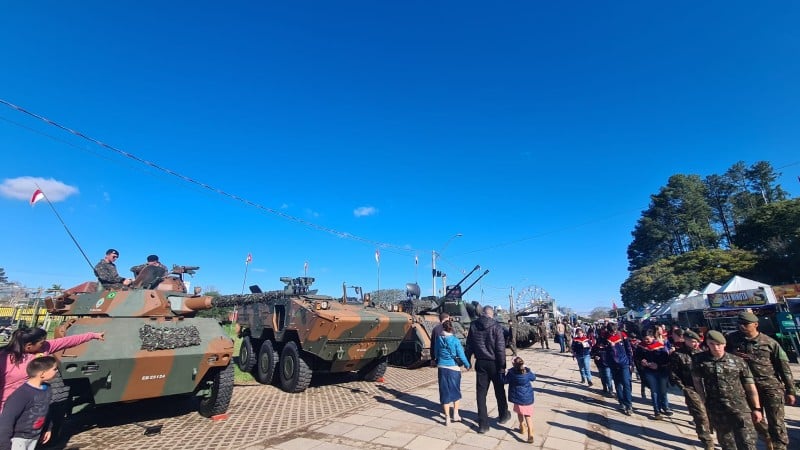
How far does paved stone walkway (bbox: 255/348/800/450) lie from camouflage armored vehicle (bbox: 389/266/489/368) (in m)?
2.83

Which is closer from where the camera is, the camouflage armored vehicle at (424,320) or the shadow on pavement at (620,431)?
the shadow on pavement at (620,431)

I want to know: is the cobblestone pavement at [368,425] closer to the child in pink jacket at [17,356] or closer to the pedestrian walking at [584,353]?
the pedestrian walking at [584,353]

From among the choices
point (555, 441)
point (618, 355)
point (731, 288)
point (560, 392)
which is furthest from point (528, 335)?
point (555, 441)

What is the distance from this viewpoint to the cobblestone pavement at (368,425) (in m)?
5.01

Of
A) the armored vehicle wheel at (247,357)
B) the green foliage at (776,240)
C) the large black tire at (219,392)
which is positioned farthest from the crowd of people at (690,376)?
the green foliage at (776,240)

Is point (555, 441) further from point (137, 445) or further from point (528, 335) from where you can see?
point (528, 335)

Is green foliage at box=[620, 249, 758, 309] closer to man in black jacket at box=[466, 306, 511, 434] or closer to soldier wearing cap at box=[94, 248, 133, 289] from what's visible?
man in black jacket at box=[466, 306, 511, 434]

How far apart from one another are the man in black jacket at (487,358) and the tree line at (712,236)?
36.1 m

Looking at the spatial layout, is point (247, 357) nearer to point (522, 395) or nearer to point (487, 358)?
point (487, 358)

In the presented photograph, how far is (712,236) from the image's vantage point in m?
44.1

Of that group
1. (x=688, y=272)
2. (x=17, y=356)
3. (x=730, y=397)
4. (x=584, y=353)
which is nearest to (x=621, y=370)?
(x=584, y=353)

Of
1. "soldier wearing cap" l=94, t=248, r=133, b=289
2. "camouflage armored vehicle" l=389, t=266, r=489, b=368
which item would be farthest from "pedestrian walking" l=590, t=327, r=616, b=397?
"soldier wearing cap" l=94, t=248, r=133, b=289

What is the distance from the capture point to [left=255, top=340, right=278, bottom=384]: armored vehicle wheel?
908 cm

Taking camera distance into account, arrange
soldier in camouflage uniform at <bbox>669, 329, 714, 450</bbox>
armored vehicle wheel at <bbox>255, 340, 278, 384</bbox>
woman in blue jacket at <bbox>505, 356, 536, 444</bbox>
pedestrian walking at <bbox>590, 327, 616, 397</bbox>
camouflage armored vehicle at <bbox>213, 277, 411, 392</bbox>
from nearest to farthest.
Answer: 1. soldier in camouflage uniform at <bbox>669, 329, 714, 450</bbox>
2. woman in blue jacket at <bbox>505, 356, 536, 444</bbox>
3. pedestrian walking at <bbox>590, 327, 616, 397</bbox>
4. camouflage armored vehicle at <bbox>213, 277, 411, 392</bbox>
5. armored vehicle wheel at <bbox>255, 340, 278, 384</bbox>
